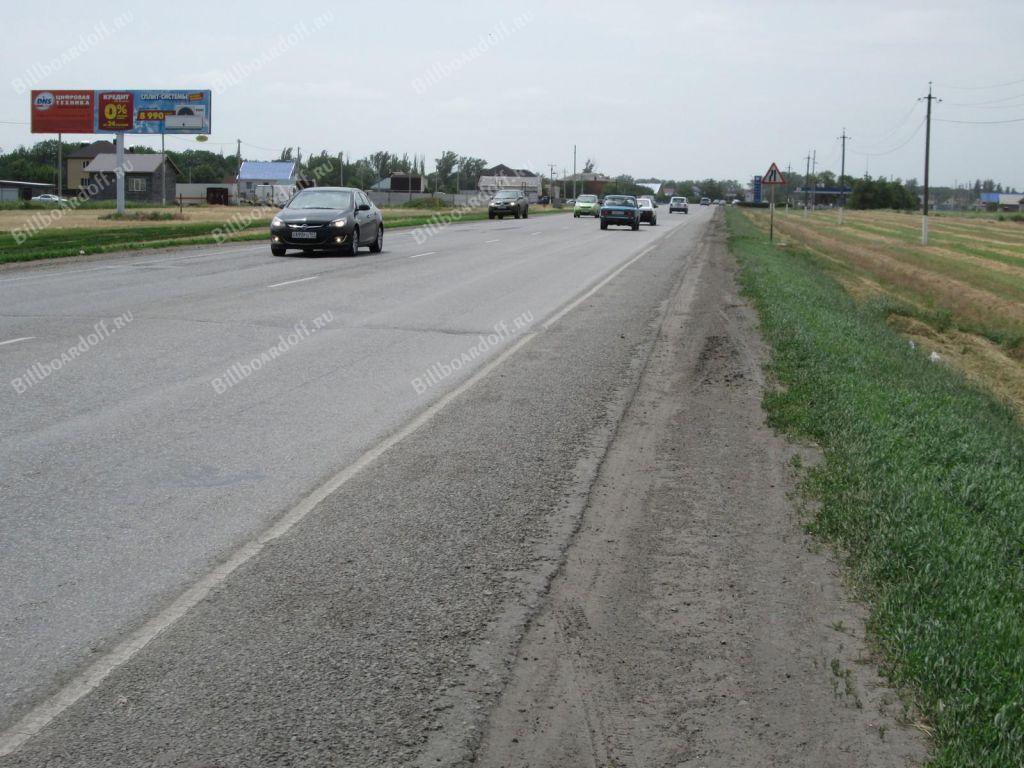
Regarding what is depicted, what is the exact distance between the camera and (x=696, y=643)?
4.38 m

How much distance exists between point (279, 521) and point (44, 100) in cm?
5918

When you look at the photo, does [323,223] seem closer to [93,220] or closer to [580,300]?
[580,300]

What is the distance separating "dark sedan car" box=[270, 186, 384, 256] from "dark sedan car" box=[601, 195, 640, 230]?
23.0 metres

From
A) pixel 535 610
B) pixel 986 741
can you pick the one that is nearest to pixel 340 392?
pixel 535 610

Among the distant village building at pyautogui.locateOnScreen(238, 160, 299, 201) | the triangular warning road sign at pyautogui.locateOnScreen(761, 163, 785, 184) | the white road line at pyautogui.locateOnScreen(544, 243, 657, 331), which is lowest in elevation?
the white road line at pyautogui.locateOnScreen(544, 243, 657, 331)

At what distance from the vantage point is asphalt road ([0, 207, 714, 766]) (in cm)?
371

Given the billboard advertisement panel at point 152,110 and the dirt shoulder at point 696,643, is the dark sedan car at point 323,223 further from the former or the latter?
the billboard advertisement panel at point 152,110

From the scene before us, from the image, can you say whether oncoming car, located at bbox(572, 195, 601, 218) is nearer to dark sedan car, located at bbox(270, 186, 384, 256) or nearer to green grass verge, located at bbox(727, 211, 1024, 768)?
dark sedan car, located at bbox(270, 186, 384, 256)

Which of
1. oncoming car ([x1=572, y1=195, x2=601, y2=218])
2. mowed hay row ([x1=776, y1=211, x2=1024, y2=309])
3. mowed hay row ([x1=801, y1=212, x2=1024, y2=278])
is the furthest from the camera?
oncoming car ([x1=572, y1=195, x2=601, y2=218])

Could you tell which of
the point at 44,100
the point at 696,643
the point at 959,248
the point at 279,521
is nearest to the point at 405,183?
the point at 44,100

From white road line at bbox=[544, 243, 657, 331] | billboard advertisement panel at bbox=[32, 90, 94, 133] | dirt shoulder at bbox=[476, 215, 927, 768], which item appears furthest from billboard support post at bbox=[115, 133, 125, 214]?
dirt shoulder at bbox=[476, 215, 927, 768]

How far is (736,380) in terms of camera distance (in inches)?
418

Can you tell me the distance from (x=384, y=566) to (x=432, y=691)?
1337 mm

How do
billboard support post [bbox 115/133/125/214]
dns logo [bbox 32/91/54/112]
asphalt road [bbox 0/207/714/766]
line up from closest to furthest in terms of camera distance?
asphalt road [bbox 0/207/714/766] < billboard support post [bbox 115/133/125/214] < dns logo [bbox 32/91/54/112]
